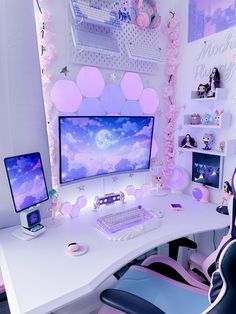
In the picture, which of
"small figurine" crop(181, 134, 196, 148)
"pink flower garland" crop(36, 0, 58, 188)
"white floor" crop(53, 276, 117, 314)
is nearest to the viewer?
"white floor" crop(53, 276, 117, 314)

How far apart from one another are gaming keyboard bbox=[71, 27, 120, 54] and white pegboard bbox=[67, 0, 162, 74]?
0.03 meters

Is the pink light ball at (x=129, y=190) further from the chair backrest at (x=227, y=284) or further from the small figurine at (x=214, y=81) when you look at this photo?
the chair backrest at (x=227, y=284)

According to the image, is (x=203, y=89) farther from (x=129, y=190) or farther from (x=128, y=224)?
(x=128, y=224)

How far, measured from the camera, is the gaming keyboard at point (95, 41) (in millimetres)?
1397

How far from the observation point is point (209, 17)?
63.1 inches

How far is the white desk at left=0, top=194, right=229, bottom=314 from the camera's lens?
792 millimetres

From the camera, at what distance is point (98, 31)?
1497mm

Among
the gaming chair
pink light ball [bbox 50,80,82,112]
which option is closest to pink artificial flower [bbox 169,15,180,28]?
pink light ball [bbox 50,80,82,112]

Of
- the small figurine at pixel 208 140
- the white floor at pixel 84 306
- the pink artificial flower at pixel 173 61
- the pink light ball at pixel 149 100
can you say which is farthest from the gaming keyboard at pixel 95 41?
the white floor at pixel 84 306

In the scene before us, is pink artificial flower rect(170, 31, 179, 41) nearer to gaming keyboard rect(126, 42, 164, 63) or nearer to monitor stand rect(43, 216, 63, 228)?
gaming keyboard rect(126, 42, 164, 63)

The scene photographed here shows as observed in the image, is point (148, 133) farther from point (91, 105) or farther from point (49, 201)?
point (49, 201)

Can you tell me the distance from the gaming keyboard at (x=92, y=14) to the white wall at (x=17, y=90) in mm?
256

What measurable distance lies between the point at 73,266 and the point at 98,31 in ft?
4.59

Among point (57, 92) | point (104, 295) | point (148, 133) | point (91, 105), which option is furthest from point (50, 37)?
point (104, 295)
